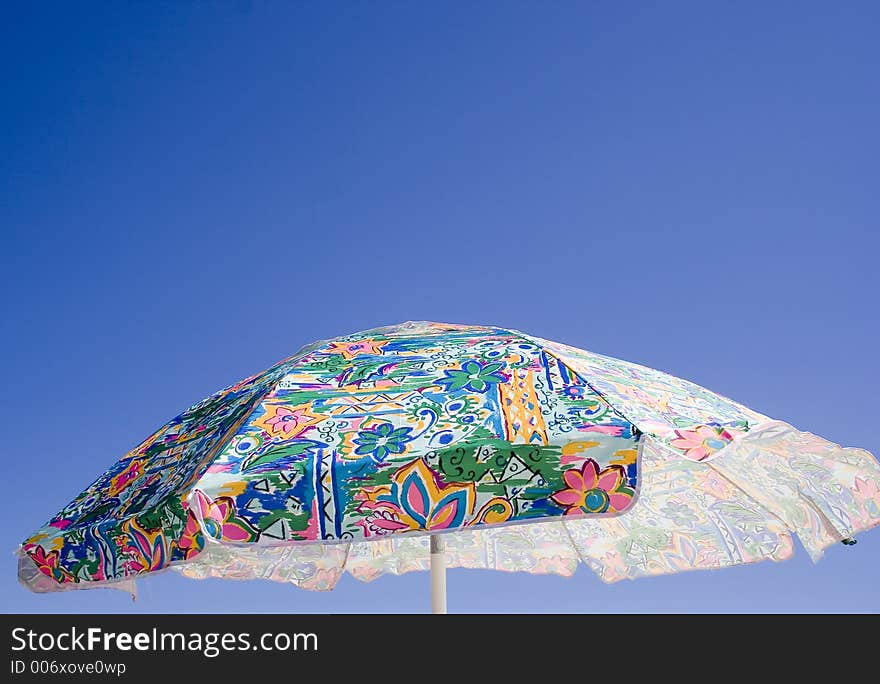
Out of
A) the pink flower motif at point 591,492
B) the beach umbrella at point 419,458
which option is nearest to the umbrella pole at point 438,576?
the beach umbrella at point 419,458

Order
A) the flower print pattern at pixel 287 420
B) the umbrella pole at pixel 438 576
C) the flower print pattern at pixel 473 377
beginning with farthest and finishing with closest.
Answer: the umbrella pole at pixel 438 576 → the flower print pattern at pixel 473 377 → the flower print pattern at pixel 287 420

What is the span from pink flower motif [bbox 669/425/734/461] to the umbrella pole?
1631 millimetres

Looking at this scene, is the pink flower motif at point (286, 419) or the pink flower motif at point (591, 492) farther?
the pink flower motif at point (286, 419)

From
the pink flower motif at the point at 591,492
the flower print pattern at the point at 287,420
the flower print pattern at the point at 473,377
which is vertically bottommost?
the pink flower motif at the point at 591,492

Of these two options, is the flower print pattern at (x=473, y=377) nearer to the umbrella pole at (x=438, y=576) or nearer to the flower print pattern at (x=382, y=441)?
the flower print pattern at (x=382, y=441)

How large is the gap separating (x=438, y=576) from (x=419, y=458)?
1.67 m

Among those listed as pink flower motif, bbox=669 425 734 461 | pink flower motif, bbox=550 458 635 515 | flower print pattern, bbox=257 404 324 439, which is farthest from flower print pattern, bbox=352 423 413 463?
pink flower motif, bbox=669 425 734 461

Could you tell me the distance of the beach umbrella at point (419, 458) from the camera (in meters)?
2.27

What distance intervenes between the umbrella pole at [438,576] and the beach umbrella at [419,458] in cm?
103

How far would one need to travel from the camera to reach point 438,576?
381cm

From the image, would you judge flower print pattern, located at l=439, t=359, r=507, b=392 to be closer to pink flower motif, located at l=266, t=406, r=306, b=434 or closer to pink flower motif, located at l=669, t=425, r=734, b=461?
pink flower motif, located at l=266, t=406, r=306, b=434

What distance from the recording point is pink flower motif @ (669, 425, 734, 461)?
7.72ft

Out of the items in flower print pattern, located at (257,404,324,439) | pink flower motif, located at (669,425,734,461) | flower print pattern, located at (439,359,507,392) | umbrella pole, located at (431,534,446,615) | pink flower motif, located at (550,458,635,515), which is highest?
flower print pattern, located at (439,359,507,392)
